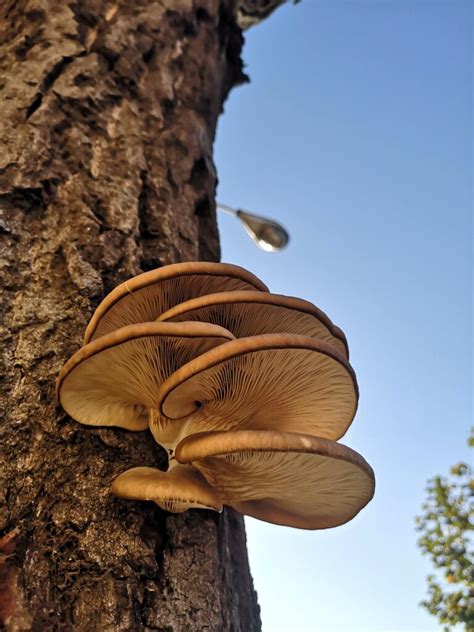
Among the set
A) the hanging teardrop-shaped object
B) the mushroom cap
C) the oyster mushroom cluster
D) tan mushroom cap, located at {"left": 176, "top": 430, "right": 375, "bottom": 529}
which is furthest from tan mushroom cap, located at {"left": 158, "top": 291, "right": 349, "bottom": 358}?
the hanging teardrop-shaped object

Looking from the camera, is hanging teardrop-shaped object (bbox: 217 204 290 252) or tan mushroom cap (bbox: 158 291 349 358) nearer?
tan mushroom cap (bbox: 158 291 349 358)

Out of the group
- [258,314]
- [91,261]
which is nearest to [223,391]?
[258,314]

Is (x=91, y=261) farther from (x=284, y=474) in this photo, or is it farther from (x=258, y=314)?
(x=284, y=474)

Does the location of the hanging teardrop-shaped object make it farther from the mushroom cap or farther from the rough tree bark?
the mushroom cap

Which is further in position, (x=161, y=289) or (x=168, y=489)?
(x=161, y=289)

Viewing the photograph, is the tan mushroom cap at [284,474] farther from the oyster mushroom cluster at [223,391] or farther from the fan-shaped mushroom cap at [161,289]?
the fan-shaped mushroom cap at [161,289]
